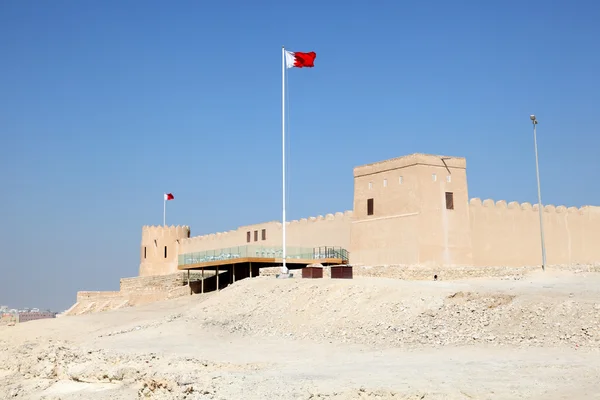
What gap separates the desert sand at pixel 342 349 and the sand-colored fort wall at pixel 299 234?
39.3 feet

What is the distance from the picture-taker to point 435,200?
1266 inches

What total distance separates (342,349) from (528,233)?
849 inches

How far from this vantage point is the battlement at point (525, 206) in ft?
110

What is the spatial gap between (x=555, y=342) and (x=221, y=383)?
6.69 meters

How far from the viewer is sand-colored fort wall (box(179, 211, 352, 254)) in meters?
36.8

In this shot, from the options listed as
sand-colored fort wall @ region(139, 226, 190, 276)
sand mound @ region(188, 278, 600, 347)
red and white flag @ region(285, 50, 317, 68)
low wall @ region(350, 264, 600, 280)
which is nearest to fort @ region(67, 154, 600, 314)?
low wall @ region(350, 264, 600, 280)

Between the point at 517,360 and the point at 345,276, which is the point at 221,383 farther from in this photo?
the point at 345,276

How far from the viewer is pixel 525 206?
1394 inches

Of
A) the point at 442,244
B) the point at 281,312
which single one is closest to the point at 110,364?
the point at 281,312

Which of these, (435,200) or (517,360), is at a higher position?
(435,200)

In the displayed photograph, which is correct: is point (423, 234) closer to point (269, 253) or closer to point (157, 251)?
point (269, 253)

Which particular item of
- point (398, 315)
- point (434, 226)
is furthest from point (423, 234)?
point (398, 315)

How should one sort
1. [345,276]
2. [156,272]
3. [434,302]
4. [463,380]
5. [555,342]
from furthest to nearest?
[156,272]
[345,276]
[434,302]
[555,342]
[463,380]

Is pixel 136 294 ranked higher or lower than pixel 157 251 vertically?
lower
